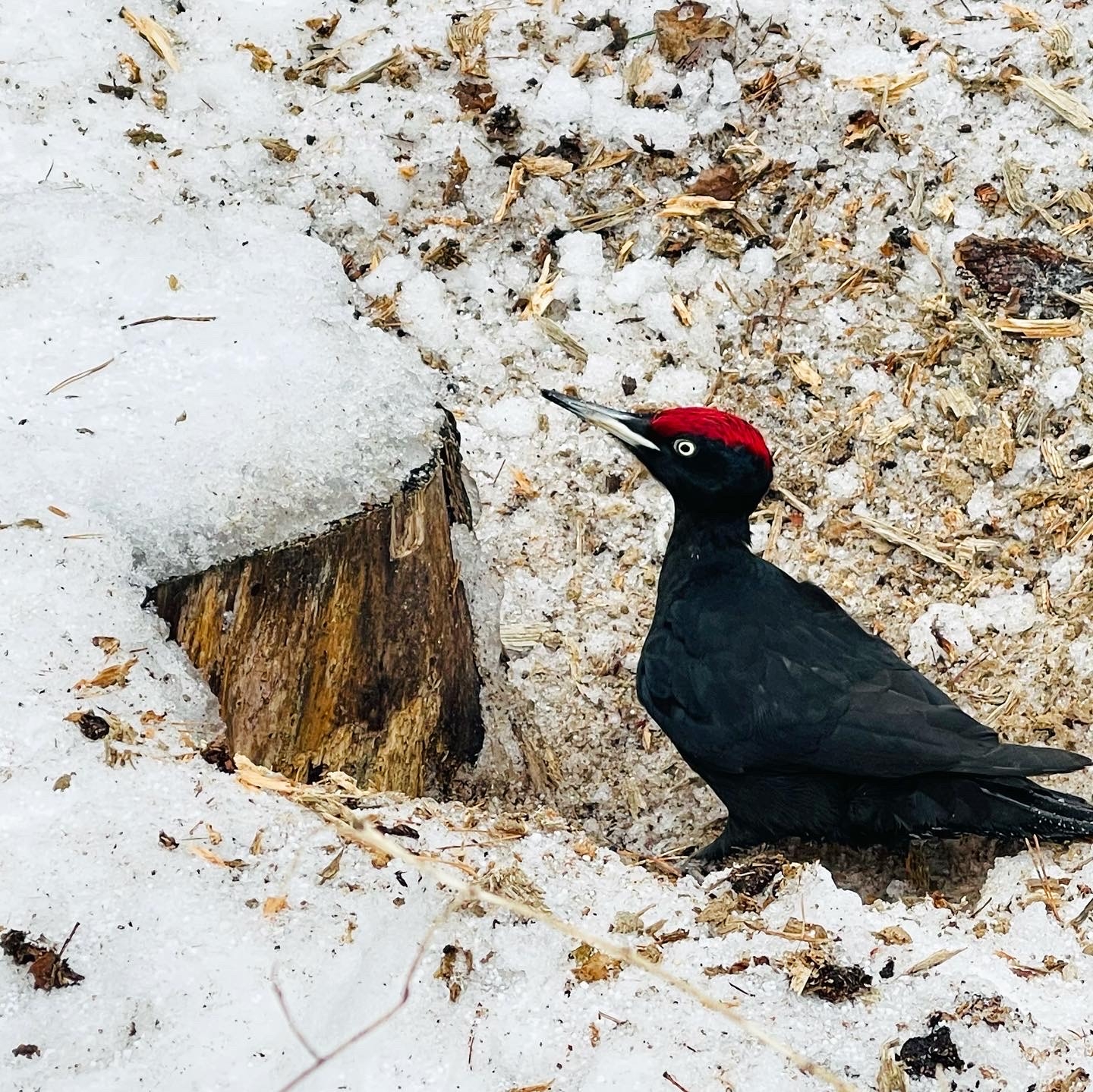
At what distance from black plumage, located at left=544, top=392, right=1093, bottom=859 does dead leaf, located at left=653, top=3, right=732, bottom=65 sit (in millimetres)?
1506

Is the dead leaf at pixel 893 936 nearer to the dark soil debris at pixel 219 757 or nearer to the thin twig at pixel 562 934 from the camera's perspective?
the thin twig at pixel 562 934

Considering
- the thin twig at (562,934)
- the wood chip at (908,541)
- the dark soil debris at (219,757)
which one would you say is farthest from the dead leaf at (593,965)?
the wood chip at (908,541)

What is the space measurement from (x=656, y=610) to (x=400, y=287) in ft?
4.45

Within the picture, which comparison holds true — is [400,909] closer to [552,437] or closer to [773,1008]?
[773,1008]

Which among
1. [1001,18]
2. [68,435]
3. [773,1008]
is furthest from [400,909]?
[1001,18]

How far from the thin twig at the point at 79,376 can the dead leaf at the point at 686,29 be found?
7.28 ft

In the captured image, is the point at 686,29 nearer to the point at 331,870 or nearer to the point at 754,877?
the point at 754,877

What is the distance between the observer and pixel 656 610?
12.1ft

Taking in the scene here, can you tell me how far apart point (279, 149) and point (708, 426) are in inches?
68.1

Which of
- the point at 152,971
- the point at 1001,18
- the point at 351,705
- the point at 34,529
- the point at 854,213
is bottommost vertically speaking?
the point at 351,705

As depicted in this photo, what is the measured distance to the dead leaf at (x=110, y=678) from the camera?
107 inches

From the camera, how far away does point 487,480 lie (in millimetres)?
3996

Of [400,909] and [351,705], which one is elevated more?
[400,909]

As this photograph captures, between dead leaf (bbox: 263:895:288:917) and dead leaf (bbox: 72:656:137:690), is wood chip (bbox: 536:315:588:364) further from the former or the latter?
dead leaf (bbox: 263:895:288:917)
